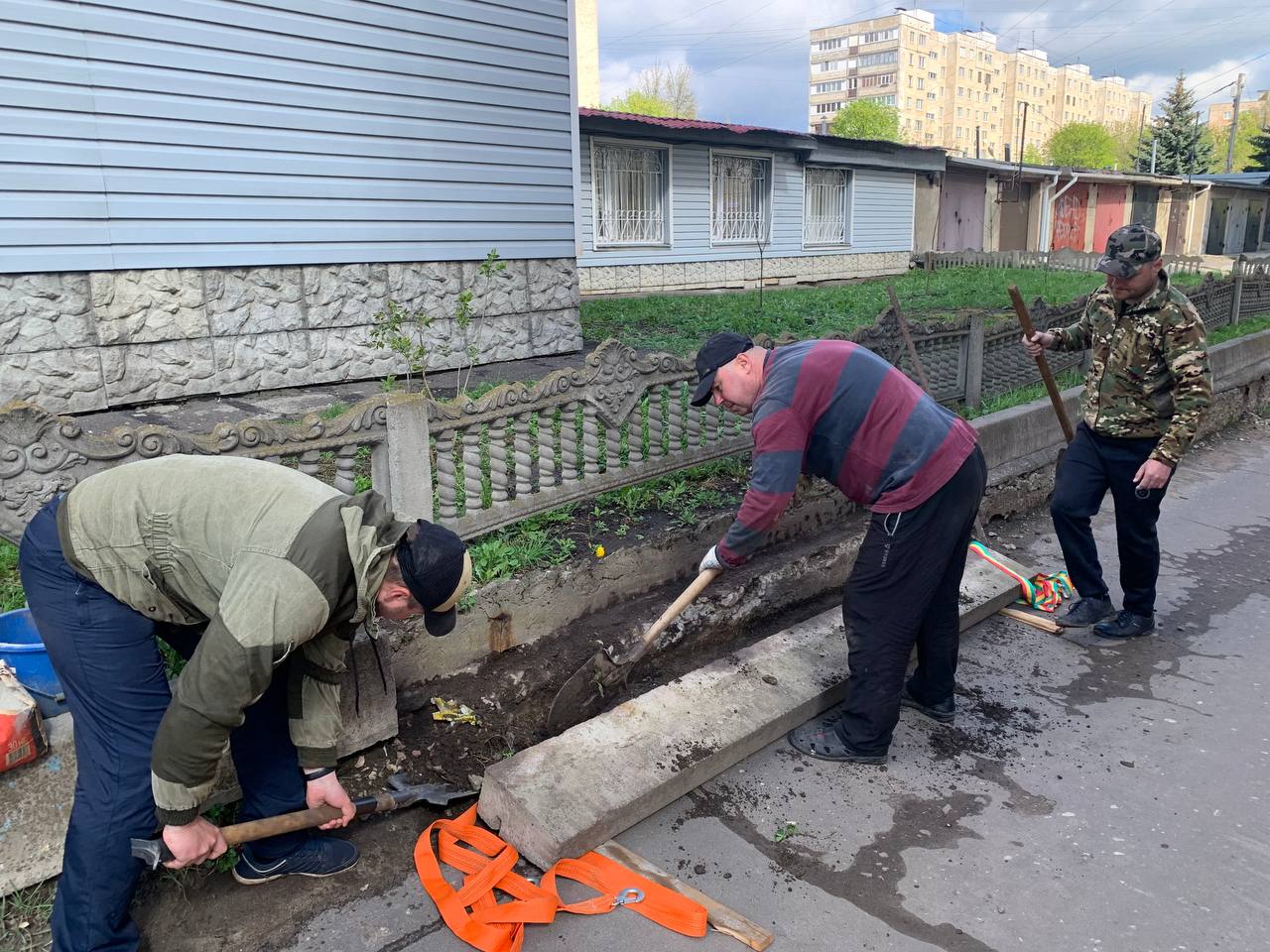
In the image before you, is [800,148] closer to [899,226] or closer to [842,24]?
[899,226]

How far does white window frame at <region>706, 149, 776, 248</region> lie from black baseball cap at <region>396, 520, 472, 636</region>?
15.4 metres

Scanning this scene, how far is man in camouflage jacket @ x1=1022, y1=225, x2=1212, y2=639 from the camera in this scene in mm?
3795

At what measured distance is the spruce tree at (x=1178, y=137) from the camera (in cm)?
5159

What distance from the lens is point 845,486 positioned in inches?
122

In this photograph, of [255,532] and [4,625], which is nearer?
[255,532]

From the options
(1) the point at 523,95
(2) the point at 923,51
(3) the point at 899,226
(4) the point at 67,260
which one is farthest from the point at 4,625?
(2) the point at 923,51

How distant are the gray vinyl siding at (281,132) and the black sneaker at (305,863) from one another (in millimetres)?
5052

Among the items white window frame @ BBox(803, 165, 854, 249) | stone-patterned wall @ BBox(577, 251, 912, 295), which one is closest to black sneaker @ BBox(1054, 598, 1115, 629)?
stone-patterned wall @ BBox(577, 251, 912, 295)

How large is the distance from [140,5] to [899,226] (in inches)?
789

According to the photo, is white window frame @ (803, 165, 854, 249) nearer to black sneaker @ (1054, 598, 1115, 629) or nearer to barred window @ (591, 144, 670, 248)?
barred window @ (591, 144, 670, 248)

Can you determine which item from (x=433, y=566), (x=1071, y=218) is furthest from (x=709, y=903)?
(x=1071, y=218)

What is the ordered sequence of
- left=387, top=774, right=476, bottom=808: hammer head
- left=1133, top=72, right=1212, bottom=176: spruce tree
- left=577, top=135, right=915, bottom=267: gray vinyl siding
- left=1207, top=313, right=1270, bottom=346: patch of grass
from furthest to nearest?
left=1133, top=72, right=1212, bottom=176: spruce tree, left=577, top=135, right=915, bottom=267: gray vinyl siding, left=1207, top=313, right=1270, bottom=346: patch of grass, left=387, top=774, right=476, bottom=808: hammer head

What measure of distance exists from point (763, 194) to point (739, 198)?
0.63 meters

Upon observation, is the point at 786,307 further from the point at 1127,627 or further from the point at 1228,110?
the point at 1228,110
